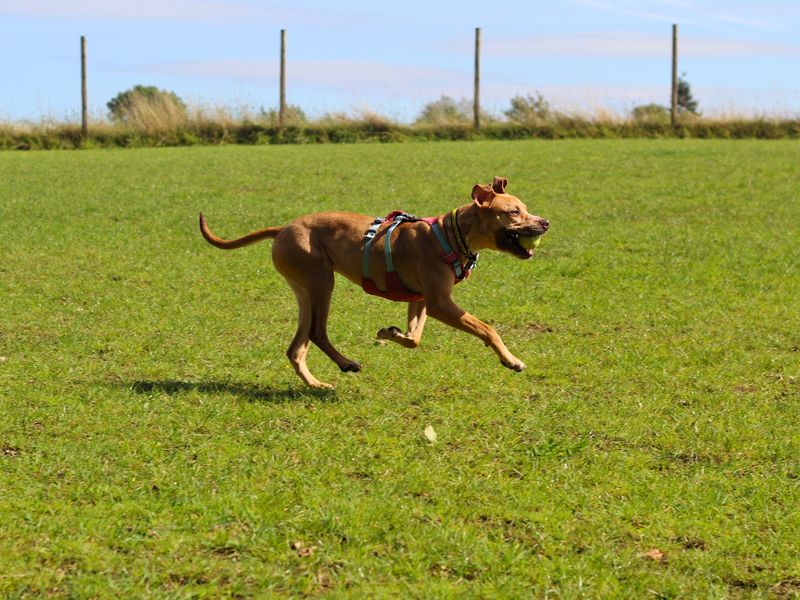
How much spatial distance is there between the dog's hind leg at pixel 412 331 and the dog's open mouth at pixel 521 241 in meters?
0.77

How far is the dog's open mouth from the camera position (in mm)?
7324

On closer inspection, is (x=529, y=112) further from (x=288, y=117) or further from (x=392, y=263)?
(x=392, y=263)

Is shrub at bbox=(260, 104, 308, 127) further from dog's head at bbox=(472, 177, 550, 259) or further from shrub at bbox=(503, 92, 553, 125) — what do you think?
dog's head at bbox=(472, 177, 550, 259)

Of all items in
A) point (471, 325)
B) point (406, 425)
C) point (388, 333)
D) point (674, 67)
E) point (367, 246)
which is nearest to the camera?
point (406, 425)

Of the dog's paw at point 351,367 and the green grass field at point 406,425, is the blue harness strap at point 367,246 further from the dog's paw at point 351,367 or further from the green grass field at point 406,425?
the green grass field at point 406,425

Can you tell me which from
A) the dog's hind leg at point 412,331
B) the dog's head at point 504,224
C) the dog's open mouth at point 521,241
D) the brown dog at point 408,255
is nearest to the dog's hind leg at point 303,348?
the brown dog at point 408,255

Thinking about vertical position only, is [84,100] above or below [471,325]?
above

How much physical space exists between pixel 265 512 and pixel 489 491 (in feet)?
3.80

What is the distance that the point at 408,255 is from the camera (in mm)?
7531

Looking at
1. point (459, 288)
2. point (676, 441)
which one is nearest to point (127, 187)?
point (459, 288)

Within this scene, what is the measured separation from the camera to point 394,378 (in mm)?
8070

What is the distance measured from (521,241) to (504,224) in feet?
0.52

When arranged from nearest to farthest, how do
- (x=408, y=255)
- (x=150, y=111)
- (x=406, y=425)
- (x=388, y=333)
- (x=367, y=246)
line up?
(x=406, y=425) → (x=388, y=333) → (x=408, y=255) → (x=367, y=246) → (x=150, y=111)

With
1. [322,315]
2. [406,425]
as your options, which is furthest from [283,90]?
[406,425]
